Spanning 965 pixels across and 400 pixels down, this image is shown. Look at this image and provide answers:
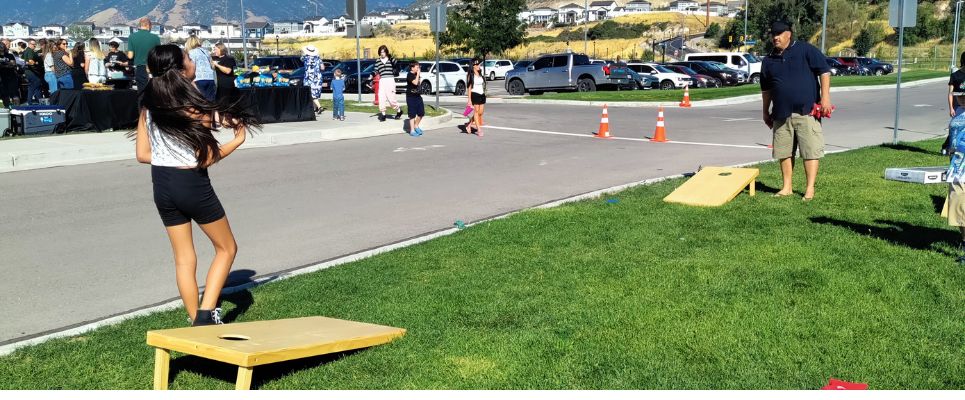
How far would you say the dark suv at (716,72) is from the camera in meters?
44.7

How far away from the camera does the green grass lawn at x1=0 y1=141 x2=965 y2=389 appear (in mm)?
4582

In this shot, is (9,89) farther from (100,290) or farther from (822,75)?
(822,75)

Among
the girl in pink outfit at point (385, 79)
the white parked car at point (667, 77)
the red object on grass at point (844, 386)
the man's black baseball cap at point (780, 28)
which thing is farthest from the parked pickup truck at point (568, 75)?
the red object on grass at point (844, 386)

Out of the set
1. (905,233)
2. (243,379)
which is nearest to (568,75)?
(905,233)

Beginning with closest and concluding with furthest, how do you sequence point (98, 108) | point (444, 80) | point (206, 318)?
point (206, 318) → point (98, 108) → point (444, 80)

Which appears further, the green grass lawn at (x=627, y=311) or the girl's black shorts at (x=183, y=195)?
the girl's black shorts at (x=183, y=195)

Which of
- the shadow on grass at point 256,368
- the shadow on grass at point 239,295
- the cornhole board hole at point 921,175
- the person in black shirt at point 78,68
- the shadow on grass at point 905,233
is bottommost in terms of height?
the shadow on grass at point 239,295

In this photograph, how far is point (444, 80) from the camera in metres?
38.5

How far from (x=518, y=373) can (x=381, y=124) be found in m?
16.0

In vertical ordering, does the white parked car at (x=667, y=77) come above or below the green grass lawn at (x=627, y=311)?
above

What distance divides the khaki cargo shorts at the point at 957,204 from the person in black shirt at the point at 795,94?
3.02 meters

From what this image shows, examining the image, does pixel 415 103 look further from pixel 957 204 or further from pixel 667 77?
pixel 667 77

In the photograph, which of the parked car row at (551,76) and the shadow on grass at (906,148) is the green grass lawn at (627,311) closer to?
the shadow on grass at (906,148)

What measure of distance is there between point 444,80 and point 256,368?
3421 centimetres
